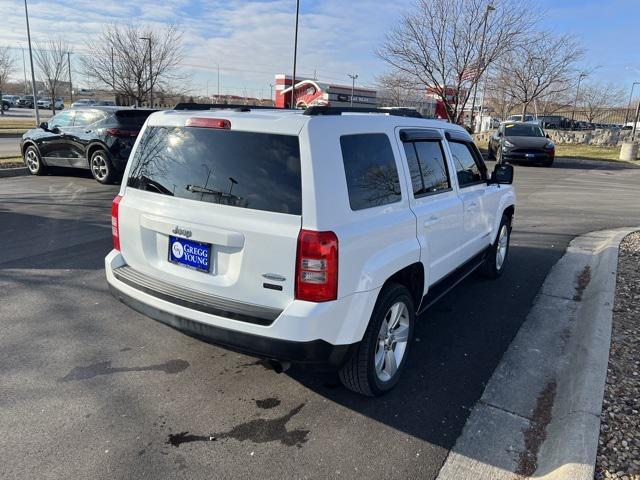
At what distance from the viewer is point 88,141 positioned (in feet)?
37.9

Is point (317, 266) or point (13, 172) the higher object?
point (317, 266)

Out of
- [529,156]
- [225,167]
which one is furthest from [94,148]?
[529,156]

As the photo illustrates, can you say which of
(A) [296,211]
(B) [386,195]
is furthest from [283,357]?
(B) [386,195]

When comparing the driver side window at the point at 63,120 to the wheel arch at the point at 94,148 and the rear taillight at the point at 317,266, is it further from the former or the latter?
the rear taillight at the point at 317,266

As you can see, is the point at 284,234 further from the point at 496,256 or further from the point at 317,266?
the point at 496,256

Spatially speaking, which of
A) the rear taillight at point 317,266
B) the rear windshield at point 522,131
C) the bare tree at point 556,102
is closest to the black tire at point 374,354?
the rear taillight at point 317,266

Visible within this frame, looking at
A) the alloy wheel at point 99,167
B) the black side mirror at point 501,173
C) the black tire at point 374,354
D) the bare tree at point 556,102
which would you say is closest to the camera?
the black tire at point 374,354

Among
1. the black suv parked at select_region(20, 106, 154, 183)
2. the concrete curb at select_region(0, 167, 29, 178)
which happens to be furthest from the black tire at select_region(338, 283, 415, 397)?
the concrete curb at select_region(0, 167, 29, 178)

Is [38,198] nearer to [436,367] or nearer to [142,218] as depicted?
[142,218]

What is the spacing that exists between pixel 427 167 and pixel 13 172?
1232cm

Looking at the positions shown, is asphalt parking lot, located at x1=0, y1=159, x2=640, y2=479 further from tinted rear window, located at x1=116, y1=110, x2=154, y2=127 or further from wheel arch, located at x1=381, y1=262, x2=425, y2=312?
tinted rear window, located at x1=116, y1=110, x2=154, y2=127

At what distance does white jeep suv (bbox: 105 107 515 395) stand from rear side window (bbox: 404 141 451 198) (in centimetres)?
2

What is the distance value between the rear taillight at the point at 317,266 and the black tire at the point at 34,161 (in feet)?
39.6

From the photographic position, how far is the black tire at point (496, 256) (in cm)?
571
